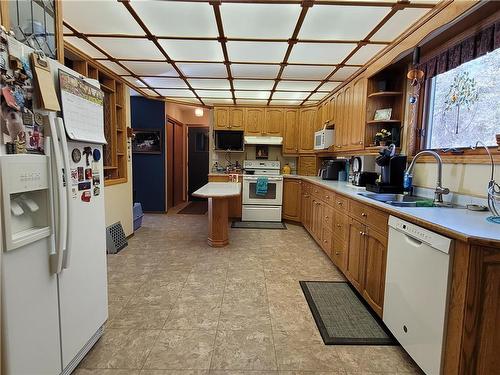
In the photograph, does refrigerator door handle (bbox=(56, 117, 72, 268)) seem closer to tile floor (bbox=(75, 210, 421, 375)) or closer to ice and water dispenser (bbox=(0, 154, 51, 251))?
ice and water dispenser (bbox=(0, 154, 51, 251))

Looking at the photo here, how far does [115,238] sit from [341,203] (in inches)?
113

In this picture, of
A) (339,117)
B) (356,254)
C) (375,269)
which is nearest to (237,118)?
(339,117)

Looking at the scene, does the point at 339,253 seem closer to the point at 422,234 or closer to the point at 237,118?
the point at 422,234

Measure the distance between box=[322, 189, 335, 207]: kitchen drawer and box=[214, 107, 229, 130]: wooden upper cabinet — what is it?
112 inches

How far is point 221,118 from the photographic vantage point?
5.70 m

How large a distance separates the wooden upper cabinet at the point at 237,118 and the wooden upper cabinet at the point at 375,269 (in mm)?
3956

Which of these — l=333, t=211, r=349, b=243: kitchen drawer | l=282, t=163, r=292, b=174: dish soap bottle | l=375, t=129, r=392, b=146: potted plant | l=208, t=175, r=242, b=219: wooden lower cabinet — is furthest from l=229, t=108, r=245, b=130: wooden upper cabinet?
l=333, t=211, r=349, b=243: kitchen drawer

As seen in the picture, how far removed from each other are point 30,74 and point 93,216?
0.82 meters

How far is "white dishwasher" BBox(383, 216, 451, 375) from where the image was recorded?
1.37 meters

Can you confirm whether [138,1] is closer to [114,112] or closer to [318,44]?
[318,44]

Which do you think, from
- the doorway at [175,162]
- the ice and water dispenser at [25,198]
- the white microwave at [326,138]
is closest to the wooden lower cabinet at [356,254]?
the ice and water dispenser at [25,198]

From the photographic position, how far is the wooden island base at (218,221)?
380 cm

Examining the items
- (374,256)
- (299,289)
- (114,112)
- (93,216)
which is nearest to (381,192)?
(374,256)

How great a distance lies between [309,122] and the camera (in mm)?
5562
